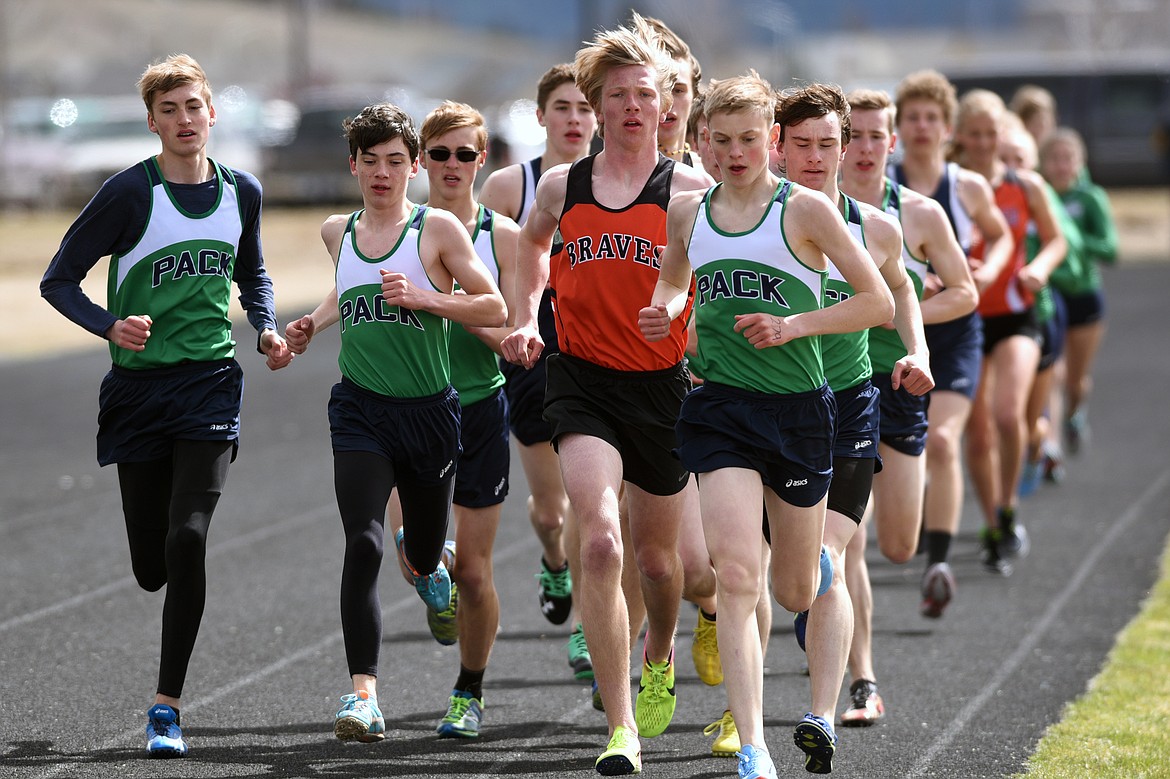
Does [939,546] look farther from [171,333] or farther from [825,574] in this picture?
[171,333]

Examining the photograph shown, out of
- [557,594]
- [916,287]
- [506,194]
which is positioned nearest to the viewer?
[916,287]

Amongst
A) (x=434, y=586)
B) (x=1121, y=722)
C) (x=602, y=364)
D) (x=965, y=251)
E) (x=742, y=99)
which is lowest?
(x=1121, y=722)

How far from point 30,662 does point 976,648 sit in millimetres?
3939

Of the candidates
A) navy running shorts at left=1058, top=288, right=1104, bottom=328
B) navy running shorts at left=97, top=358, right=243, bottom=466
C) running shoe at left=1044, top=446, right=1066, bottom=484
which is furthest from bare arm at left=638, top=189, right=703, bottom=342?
navy running shorts at left=1058, top=288, right=1104, bottom=328

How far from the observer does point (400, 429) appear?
5656 millimetres

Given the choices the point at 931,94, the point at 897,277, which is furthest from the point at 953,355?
the point at 897,277

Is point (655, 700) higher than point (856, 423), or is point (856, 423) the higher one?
point (856, 423)

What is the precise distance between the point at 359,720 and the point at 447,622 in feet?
3.57

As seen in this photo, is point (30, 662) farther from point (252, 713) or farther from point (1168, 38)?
point (1168, 38)

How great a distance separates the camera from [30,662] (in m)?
6.90

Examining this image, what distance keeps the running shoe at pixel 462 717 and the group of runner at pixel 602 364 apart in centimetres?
1

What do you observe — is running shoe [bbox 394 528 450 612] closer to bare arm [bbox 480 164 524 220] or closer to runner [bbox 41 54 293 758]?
runner [bbox 41 54 293 758]

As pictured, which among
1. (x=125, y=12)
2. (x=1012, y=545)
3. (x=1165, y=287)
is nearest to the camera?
(x=1012, y=545)

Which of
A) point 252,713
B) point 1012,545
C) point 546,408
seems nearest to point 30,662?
point 252,713
